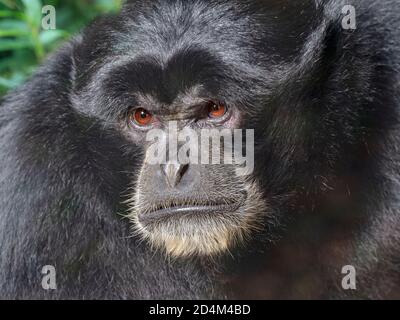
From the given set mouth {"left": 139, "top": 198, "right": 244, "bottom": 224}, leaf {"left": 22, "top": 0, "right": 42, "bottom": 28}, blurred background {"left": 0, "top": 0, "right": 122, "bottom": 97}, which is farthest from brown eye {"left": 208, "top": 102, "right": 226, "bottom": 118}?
leaf {"left": 22, "top": 0, "right": 42, "bottom": 28}

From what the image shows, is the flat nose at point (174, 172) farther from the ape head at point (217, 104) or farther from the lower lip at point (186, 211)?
the lower lip at point (186, 211)

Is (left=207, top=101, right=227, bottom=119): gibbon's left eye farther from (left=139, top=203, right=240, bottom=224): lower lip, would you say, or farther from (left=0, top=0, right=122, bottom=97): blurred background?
(left=0, top=0, right=122, bottom=97): blurred background

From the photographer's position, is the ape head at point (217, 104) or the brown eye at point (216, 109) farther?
the brown eye at point (216, 109)

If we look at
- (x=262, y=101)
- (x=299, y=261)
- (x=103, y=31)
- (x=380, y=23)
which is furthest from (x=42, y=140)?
(x=380, y=23)

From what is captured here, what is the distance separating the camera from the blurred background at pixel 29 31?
28.7 ft

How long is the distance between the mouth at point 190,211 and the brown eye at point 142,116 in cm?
66

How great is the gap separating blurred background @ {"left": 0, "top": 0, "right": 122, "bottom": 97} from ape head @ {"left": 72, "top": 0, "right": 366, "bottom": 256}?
2.22 metres

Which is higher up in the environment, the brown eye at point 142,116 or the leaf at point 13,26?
the leaf at point 13,26

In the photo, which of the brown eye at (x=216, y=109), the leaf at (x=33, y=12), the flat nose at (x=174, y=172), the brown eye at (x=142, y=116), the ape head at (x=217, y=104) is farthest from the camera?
the leaf at (x=33, y=12)

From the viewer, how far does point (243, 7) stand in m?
5.86

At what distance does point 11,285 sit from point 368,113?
3009 millimetres

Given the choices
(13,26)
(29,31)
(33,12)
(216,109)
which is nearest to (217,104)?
(216,109)

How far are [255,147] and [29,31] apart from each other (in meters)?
3.99

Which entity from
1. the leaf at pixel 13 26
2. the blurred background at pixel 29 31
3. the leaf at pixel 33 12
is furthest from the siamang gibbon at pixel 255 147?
the leaf at pixel 13 26
